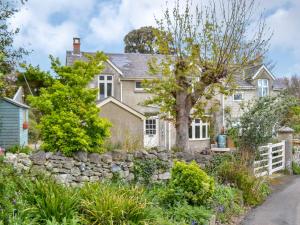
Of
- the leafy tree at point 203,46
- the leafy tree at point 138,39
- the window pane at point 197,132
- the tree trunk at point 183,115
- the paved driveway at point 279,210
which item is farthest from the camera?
the leafy tree at point 138,39

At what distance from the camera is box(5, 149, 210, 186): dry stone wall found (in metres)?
8.53

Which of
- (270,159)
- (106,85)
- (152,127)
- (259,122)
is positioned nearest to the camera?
(259,122)

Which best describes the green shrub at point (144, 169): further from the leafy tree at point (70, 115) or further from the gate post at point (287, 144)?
the gate post at point (287, 144)

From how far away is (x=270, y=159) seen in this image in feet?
49.3

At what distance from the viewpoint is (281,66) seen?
620 inches

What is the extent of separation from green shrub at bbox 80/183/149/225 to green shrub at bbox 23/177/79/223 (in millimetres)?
220

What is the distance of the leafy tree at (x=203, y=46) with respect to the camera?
39.8ft

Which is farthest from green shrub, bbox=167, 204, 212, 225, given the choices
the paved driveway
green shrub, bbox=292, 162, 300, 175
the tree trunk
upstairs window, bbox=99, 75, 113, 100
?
upstairs window, bbox=99, 75, 113, 100

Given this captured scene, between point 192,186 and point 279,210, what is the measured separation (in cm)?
324

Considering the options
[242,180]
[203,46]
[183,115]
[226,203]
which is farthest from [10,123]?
Result: [226,203]

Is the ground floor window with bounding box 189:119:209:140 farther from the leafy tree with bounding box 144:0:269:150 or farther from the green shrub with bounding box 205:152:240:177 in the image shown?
the green shrub with bounding box 205:152:240:177

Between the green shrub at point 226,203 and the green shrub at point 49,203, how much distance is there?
11.6 ft

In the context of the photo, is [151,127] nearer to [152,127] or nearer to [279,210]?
[152,127]

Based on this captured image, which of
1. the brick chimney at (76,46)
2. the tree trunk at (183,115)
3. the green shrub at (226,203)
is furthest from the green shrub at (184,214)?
the brick chimney at (76,46)
